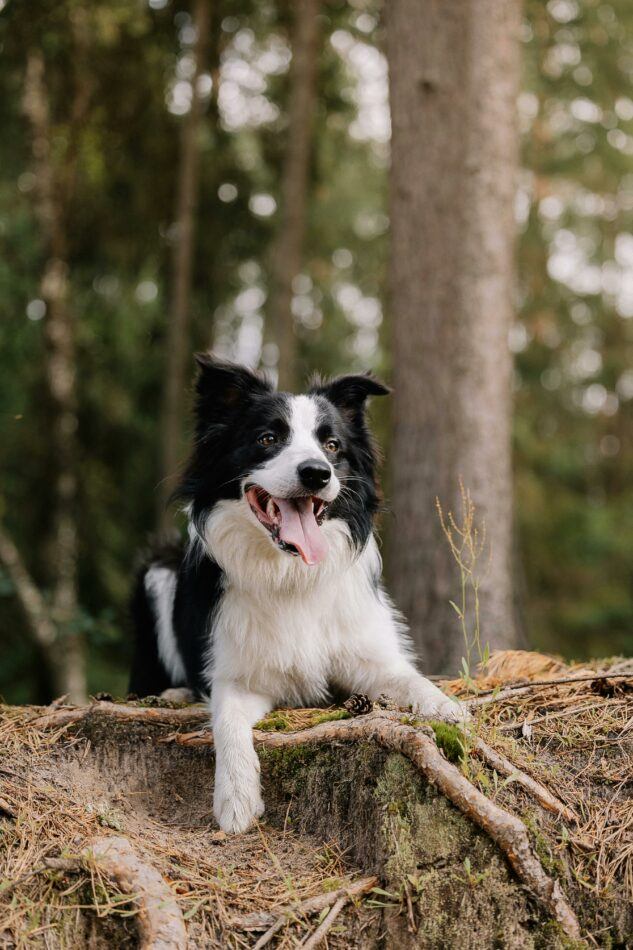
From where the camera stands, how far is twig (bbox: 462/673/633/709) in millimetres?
3156

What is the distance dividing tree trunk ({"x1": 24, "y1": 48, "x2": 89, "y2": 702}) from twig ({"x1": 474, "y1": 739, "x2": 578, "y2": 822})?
7.73 metres

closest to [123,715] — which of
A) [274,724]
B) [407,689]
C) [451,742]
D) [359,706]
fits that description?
[274,724]

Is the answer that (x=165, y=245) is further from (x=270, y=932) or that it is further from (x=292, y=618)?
(x=270, y=932)

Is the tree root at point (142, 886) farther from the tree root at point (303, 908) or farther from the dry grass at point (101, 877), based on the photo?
the tree root at point (303, 908)

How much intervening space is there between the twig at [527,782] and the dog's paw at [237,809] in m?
0.80

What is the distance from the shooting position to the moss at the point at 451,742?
2646 mm

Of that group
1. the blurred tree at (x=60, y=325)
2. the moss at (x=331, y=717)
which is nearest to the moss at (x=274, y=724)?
the moss at (x=331, y=717)

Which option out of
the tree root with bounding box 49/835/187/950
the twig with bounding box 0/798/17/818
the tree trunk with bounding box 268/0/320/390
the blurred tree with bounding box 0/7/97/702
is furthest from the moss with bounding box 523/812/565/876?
the blurred tree with bounding box 0/7/97/702

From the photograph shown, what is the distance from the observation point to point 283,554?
3664 millimetres

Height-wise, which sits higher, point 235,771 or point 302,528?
→ point 302,528

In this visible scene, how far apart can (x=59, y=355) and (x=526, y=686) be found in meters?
8.18

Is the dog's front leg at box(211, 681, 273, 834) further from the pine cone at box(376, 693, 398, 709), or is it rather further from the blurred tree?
the blurred tree

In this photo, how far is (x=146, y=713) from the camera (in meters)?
3.46

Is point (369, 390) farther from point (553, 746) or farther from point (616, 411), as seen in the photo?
point (616, 411)
